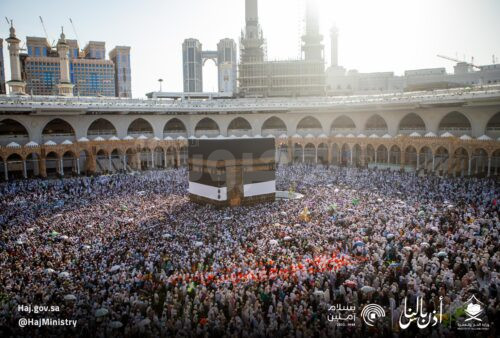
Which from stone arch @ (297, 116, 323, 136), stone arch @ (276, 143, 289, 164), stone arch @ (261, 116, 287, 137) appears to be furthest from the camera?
stone arch @ (261, 116, 287, 137)

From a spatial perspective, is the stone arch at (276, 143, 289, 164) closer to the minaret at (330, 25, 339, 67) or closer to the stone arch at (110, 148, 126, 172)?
the stone arch at (110, 148, 126, 172)

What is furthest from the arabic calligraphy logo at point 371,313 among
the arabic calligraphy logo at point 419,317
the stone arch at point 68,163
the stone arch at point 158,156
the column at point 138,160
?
the stone arch at point 158,156

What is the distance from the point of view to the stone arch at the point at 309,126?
45625 millimetres

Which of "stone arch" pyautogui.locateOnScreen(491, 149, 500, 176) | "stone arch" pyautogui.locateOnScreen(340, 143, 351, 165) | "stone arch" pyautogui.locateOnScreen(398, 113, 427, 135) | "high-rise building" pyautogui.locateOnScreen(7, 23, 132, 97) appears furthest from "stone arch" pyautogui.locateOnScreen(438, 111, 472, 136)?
"high-rise building" pyautogui.locateOnScreen(7, 23, 132, 97)

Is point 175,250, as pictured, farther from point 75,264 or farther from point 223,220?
point 223,220

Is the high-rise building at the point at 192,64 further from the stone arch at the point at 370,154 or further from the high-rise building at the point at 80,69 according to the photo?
the stone arch at the point at 370,154

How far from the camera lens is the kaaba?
74.6ft

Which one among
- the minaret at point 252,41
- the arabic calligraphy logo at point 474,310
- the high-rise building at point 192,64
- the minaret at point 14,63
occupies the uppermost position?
the high-rise building at point 192,64

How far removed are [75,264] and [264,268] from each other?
686 cm

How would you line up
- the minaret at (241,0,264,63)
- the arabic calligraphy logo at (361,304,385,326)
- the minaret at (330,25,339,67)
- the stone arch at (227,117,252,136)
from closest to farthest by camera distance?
the arabic calligraphy logo at (361,304,385,326) → the stone arch at (227,117,252,136) → the minaret at (241,0,264,63) → the minaret at (330,25,339,67)

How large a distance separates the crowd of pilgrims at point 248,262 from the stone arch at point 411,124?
16189mm


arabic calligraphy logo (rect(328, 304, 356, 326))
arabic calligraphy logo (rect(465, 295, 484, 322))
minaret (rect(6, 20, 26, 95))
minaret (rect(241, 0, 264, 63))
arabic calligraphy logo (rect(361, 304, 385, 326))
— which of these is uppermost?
minaret (rect(241, 0, 264, 63))

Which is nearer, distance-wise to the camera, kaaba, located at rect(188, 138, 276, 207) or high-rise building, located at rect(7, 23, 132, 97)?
kaaba, located at rect(188, 138, 276, 207)

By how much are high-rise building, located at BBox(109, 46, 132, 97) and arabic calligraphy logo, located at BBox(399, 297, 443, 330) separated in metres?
135
